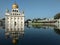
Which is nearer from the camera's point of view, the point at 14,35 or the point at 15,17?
the point at 14,35

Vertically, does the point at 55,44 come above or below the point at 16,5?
below

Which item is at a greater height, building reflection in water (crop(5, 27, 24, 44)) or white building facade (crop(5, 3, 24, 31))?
white building facade (crop(5, 3, 24, 31))

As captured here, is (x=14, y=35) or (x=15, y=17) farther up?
(x=15, y=17)

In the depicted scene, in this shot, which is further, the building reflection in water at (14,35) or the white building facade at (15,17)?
the white building facade at (15,17)

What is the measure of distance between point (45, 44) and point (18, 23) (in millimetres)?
30246

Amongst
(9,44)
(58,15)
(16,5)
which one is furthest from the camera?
(58,15)

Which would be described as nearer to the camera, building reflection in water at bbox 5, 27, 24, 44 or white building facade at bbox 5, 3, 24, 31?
building reflection in water at bbox 5, 27, 24, 44

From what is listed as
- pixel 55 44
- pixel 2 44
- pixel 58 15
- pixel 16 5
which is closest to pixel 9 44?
pixel 2 44

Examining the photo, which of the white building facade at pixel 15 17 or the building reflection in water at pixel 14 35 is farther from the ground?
the white building facade at pixel 15 17

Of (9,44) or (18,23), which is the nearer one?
(9,44)

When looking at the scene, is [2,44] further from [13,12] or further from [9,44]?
[13,12]

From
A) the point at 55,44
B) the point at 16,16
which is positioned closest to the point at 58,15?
the point at 16,16

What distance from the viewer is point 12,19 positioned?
4094 cm

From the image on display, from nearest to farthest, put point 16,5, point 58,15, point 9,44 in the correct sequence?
point 9,44 → point 16,5 → point 58,15
